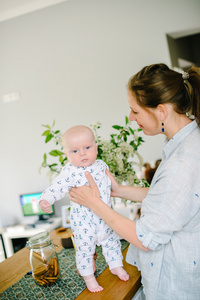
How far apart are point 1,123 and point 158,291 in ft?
12.4

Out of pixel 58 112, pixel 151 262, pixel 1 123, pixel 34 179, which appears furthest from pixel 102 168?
pixel 1 123

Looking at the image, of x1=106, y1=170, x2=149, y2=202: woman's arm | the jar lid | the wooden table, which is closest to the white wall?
x1=106, y1=170, x2=149, y2=202: woman's arm

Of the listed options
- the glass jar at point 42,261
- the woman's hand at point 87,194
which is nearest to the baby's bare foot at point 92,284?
the glass jar at point 42,261

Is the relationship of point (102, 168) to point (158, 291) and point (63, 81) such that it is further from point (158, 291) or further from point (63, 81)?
point (63, 81)

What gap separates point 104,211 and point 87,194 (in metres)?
0.11

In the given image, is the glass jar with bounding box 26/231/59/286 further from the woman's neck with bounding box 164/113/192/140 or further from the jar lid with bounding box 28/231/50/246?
the woman's neck with bounding box 164/113/192/140

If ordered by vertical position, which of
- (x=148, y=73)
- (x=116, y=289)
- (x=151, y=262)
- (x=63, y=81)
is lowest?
(x=116, y=289)

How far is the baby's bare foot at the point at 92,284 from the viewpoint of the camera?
1.11m

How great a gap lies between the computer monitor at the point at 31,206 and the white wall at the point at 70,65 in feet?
0.70

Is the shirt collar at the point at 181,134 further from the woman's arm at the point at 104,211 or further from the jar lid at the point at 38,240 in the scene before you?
the jar lid at the point at 38,240

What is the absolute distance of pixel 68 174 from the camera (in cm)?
119

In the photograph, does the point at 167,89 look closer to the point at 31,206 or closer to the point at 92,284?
the point at 92,284

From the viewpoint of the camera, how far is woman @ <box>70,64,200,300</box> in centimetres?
92

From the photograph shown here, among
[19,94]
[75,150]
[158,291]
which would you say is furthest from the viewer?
[19,94]
